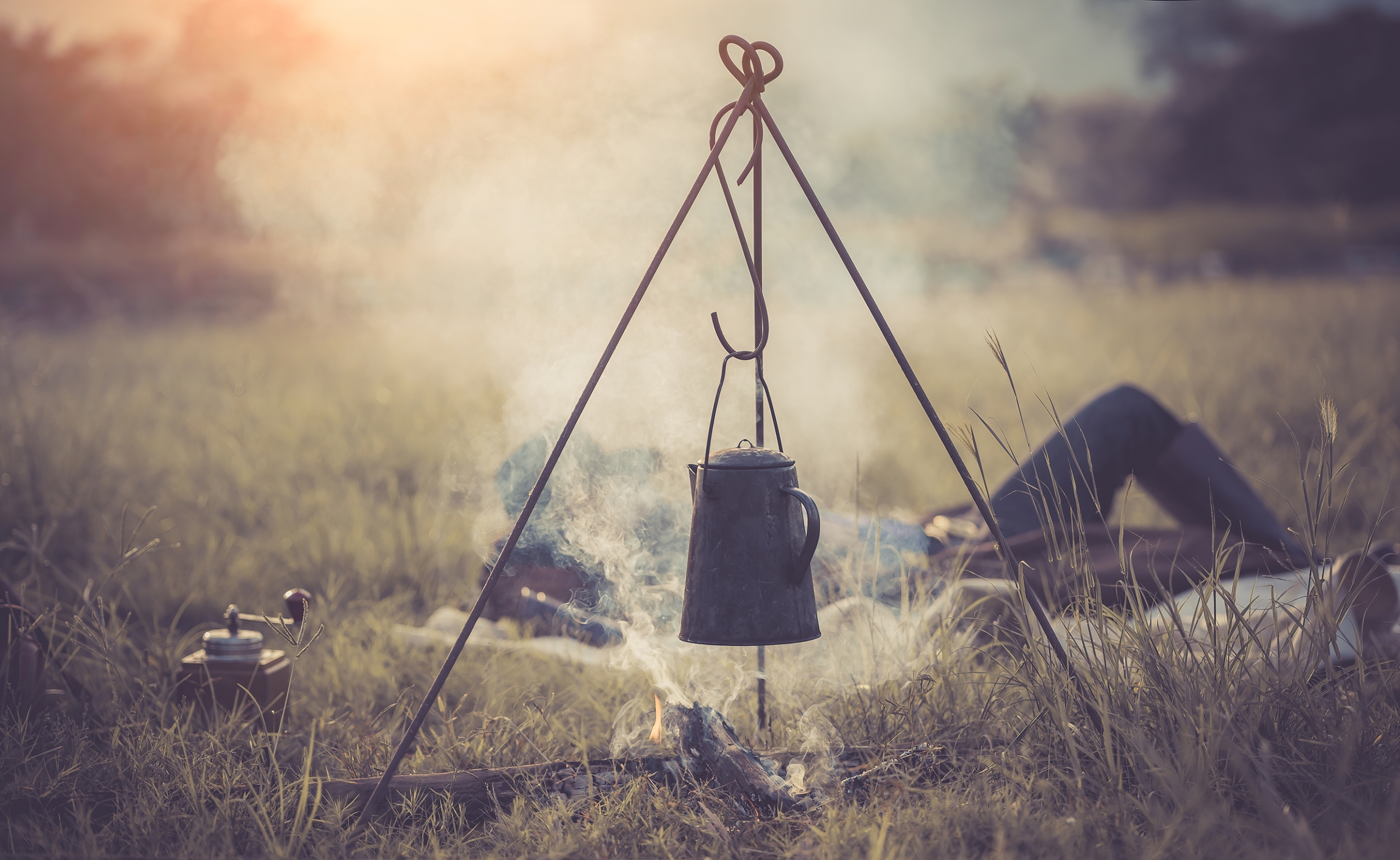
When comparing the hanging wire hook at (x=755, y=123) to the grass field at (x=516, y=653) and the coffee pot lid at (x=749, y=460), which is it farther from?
the grass field at (x=516, y=653)

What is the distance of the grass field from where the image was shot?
191 cm

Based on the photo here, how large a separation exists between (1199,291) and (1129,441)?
9.29 m

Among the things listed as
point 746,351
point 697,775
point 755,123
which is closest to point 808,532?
point 746,351

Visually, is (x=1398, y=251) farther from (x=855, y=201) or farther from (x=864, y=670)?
(x=864, y=670)

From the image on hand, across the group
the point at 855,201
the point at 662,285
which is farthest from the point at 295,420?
the point at 855,201

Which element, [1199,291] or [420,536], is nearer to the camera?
[420,536]

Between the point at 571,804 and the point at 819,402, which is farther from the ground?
the point at 819,402

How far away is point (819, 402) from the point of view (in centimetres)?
693

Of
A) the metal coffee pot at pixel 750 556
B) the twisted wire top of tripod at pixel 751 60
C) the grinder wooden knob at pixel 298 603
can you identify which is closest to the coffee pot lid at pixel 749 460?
the metal coffee pot at pixel 750 556

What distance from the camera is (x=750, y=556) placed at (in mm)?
2027

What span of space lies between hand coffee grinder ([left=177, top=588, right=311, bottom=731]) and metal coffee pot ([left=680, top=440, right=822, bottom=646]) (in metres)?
1.35

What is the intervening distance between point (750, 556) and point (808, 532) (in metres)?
0.16

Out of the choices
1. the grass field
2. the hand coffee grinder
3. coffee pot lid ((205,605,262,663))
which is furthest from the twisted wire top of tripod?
coffee pot lid ((205,605,262,663))

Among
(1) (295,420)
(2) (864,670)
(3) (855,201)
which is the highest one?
(3) (855,201)
